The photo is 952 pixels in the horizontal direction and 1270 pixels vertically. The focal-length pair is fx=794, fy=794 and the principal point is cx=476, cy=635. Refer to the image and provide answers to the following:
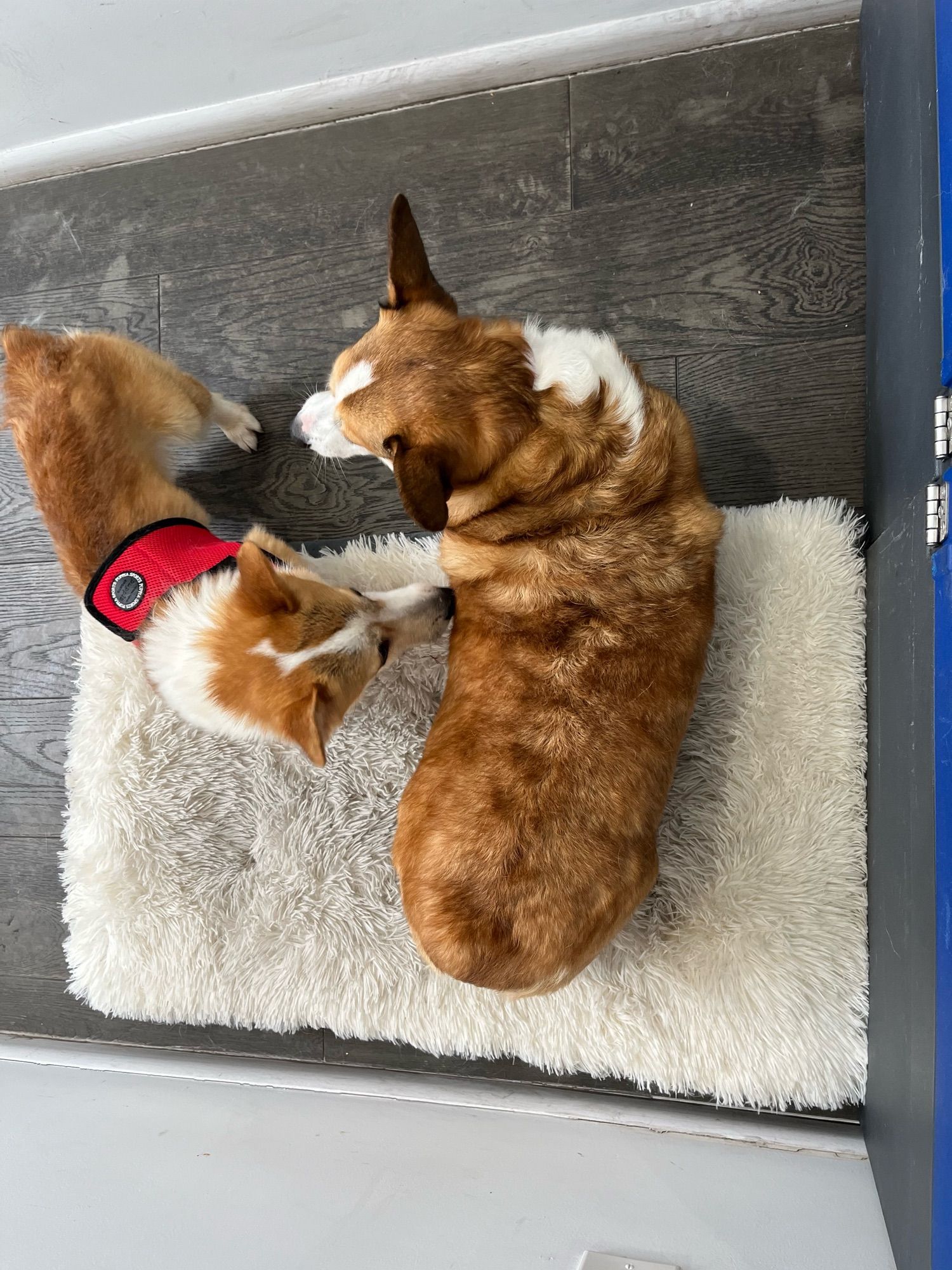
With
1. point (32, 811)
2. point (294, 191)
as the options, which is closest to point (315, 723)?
point (32, 811)

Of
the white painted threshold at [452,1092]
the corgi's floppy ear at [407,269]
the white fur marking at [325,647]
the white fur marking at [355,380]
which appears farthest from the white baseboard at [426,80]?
the white painted threshold at [452,1092]

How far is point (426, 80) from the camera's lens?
7.60 feet

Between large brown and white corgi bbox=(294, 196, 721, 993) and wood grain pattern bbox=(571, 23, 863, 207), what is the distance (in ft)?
2.90

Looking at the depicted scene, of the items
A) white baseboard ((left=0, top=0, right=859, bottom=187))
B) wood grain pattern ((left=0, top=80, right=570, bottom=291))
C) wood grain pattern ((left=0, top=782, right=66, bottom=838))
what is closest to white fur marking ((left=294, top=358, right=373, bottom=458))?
wood grain pattern ((left=0, top=80, right=570, bottom=291))

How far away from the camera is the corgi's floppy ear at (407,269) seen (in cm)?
158

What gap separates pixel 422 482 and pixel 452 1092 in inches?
66.2

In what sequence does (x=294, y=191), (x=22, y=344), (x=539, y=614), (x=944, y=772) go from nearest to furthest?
(x=944, y=772) < (x=539, y=614) < (x=22, y=344) < (x=294, y=191)

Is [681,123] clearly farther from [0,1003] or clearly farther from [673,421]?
[0,1003]

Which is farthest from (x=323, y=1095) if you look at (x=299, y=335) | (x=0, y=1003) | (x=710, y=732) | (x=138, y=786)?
(x=299, y=335)

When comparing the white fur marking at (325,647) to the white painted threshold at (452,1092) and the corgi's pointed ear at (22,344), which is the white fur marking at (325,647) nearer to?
the corgi's pointed ear at (22,344)

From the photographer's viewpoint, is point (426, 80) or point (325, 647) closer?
point (325, 647)

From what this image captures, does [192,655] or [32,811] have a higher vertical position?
[192,655]

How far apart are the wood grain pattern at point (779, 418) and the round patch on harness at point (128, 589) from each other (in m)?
1.49

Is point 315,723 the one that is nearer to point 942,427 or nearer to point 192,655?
point 192,655
